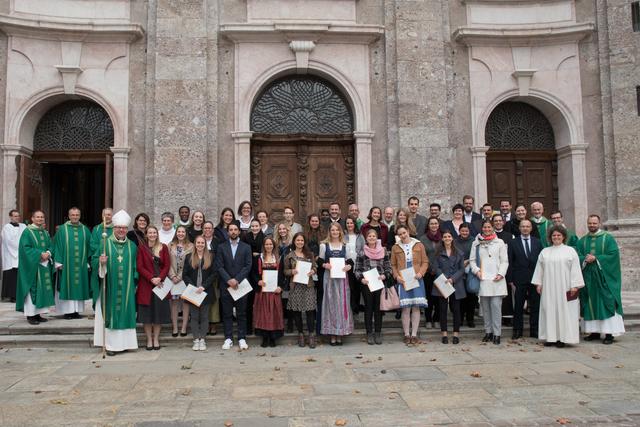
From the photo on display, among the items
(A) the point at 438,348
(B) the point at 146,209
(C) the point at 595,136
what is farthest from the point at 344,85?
(A) the point at 438,348

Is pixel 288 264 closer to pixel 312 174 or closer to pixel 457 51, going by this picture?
pixel 312 174

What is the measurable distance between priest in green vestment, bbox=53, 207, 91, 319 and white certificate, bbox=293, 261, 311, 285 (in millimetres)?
3685

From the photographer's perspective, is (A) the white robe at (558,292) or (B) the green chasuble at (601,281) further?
(B) the green chasuble at (601,281)

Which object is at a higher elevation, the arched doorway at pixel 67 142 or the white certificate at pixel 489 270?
the arched doorway at pixel 67 142

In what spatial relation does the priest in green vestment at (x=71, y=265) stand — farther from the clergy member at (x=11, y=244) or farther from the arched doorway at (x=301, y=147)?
the arched doorway at (x=301, y=147)

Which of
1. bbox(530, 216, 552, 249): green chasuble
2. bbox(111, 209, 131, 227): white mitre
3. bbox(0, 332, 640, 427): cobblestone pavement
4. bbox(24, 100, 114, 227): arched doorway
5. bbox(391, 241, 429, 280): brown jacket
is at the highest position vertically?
bbox(24, 100, 114, 227): arched doorway

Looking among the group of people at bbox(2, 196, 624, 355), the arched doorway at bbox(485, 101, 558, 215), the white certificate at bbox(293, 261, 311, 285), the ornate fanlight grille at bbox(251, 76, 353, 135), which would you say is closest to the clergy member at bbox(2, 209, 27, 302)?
the group of people at bbox(2, 196, 624, 355)

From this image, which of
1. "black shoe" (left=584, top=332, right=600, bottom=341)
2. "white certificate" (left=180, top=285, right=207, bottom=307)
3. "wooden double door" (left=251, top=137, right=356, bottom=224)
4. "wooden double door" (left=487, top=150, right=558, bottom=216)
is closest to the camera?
"white certificate" (left=180, top=285, right=207, bottom=307)

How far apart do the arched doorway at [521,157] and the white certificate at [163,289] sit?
25.6 feet

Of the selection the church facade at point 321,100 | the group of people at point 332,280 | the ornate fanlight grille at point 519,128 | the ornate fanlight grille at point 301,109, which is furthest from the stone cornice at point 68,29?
the ornate fanlight grille at point 519,128

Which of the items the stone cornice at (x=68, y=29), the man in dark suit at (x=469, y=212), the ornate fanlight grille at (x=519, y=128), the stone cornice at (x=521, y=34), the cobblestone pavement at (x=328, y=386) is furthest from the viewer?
the ornate fanlight grille at (x=519, y=128)

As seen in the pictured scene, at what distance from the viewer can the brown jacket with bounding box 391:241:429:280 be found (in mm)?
7883

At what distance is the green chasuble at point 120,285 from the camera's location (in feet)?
24.6

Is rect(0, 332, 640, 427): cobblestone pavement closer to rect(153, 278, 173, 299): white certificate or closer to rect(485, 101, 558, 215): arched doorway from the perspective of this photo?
rect(153, 278, 173, 299): white certificate
